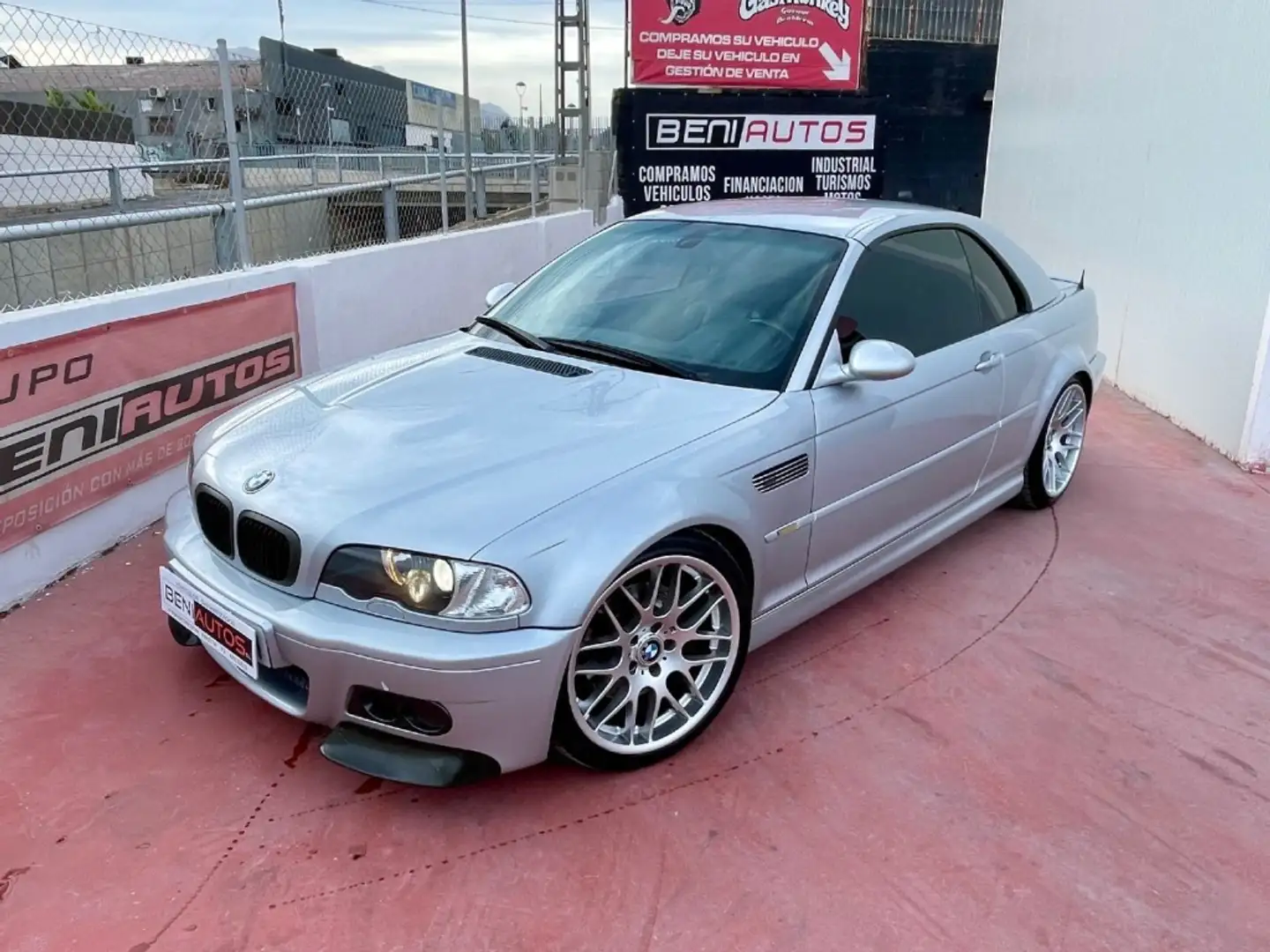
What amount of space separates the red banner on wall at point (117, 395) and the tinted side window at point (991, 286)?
350 cm

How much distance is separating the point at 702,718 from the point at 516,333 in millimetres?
1674

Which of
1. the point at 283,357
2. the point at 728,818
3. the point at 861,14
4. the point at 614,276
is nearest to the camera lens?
the point at 728,818

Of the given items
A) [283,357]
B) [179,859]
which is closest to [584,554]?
[179,859]

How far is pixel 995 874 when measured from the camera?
2.60m

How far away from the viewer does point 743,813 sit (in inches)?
111

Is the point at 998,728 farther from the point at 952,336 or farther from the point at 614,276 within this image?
the point at 614,276

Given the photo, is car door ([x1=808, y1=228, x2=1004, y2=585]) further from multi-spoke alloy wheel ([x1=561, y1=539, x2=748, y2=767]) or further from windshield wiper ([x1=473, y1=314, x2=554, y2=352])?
windshield wiper ([x1=473, y1=314, x2=554, y2=352])

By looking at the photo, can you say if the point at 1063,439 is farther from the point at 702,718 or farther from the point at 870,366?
the point at 702,718

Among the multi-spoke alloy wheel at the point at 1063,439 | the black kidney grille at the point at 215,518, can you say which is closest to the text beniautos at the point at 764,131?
the multi-spoke alloy wheel at the point at 1063,439

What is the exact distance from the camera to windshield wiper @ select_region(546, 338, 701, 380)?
3.43m

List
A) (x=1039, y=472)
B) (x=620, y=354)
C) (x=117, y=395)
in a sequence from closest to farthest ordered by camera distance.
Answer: (x=620, y=354), (x=117, y=395), (x=1039, y=472)

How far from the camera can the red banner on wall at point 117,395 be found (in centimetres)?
389

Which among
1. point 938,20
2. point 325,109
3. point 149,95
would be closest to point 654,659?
point 149,95

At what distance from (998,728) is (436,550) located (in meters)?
1.91
